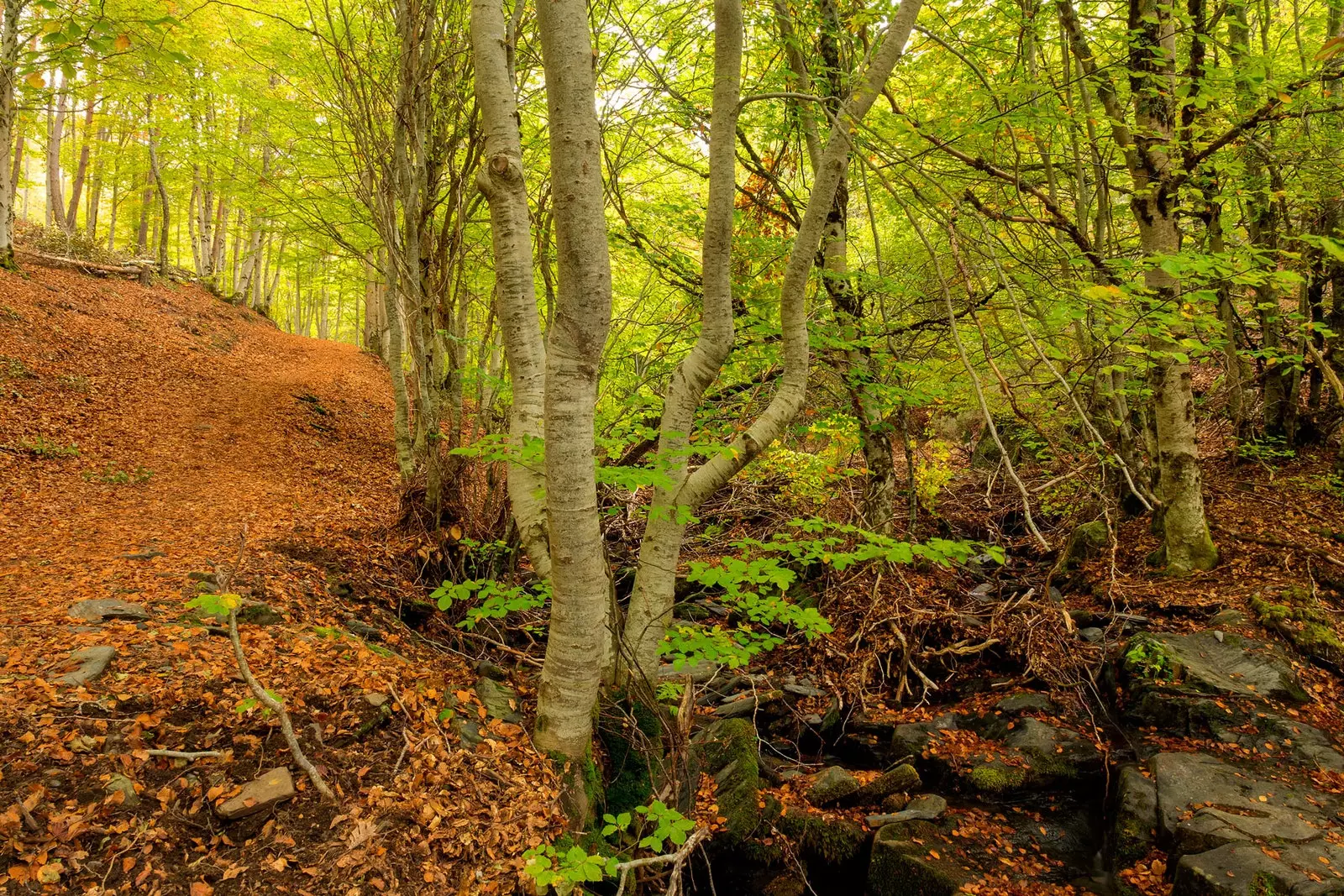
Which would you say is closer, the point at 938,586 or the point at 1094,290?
the point at 1094,290

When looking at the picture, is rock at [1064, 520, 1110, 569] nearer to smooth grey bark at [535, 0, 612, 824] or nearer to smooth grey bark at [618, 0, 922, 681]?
smooth grey bark at [618, 0, 922, 681]

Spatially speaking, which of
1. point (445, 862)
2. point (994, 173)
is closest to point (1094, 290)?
point (994, 173)

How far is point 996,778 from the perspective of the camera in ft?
17.9

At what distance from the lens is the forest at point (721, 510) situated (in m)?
3.10

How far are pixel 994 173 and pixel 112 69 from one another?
18016 mm

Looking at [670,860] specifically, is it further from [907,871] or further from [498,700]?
[907,871]

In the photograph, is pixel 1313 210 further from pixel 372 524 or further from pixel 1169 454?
pixel 372 524

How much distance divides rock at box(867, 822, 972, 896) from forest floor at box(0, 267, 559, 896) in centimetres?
271

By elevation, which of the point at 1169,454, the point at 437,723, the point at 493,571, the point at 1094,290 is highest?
the point at 1094,290

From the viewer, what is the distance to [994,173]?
4715 mm

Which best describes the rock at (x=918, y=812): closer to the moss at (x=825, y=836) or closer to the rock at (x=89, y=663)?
the moss at (x=825, y=836)

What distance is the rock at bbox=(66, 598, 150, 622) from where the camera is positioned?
13.4 ft

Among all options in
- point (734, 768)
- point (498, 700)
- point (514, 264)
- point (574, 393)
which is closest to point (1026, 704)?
point (734, 768)

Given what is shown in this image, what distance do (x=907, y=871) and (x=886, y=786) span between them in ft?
3.15
